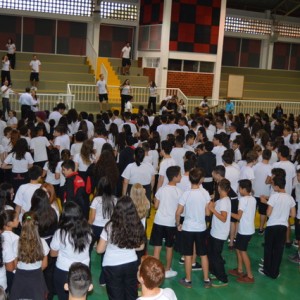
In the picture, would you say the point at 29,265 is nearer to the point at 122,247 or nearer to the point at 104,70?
the point at 122,247

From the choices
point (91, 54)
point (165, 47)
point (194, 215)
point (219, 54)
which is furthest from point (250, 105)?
point (194, 215)

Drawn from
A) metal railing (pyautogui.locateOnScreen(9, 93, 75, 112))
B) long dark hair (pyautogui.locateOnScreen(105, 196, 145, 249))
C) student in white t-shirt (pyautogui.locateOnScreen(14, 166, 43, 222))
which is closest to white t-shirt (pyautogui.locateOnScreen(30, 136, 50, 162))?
student in white t-shirt (pyautogui.locateOnScreen(14, 166, 43, 222))

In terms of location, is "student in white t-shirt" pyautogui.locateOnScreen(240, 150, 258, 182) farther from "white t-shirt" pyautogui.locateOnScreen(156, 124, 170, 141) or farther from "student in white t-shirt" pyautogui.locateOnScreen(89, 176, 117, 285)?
"white t-shirt" pyautogui.locateOnScreen(156, 124, 170, 141)

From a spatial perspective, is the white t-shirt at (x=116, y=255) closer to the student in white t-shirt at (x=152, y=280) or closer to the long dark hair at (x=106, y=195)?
the long dark hair at (x=106, y=195)

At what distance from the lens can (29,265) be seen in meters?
4.70

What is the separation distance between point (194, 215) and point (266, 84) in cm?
2077

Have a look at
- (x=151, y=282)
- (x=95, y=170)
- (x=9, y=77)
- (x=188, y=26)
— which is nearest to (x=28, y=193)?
(x=95, y=170)

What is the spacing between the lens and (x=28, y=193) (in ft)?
19.9

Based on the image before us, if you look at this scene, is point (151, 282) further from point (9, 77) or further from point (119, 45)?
point (119, 45)

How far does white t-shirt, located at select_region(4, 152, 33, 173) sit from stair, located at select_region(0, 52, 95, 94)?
37.4 ft

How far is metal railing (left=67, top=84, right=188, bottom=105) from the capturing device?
1909 centimetres

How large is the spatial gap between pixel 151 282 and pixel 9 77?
16.2m

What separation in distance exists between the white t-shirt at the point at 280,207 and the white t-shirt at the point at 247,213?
32 cm

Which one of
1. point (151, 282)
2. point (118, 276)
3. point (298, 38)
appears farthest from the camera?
point (298, 38)
